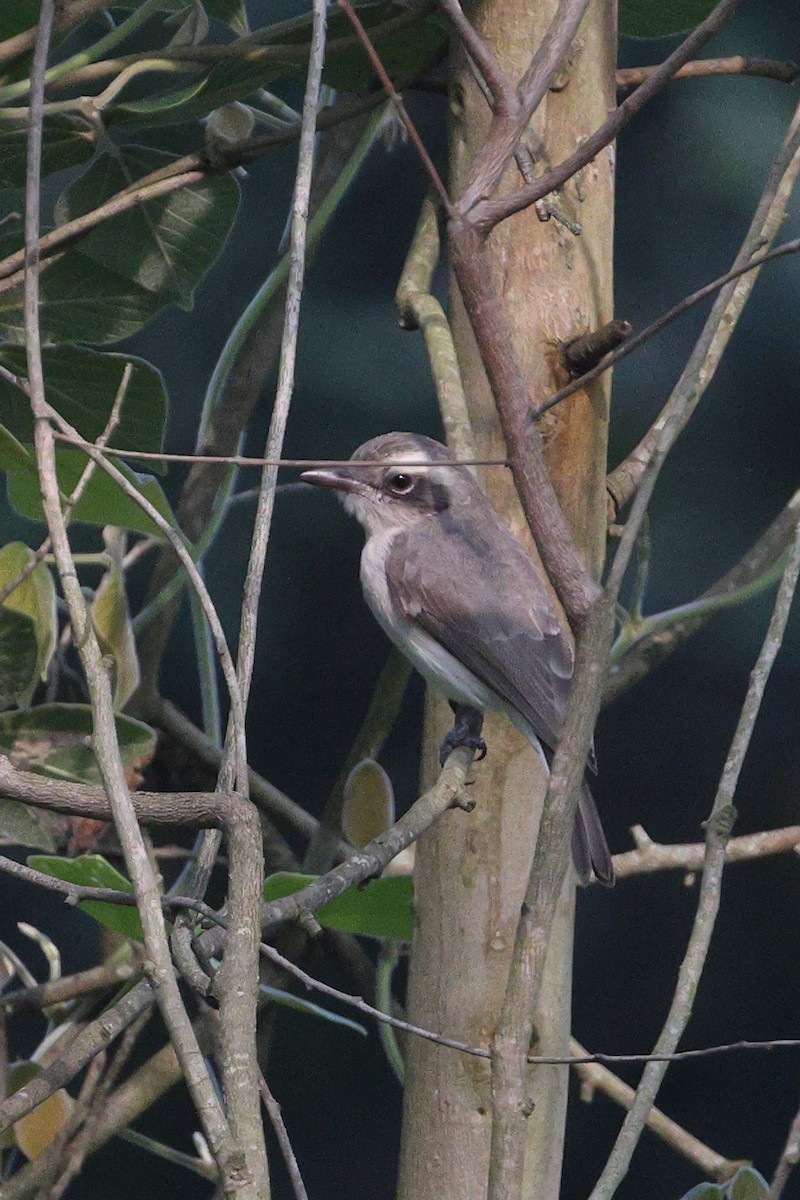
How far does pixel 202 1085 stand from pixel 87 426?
3.22 feet

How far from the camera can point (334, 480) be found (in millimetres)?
1612

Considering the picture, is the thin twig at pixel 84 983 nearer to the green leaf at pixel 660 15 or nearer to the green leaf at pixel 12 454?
the green leaf at pixel 12 454

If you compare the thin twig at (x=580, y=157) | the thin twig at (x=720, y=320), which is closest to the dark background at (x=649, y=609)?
the thin twig at (x=720, y=320)

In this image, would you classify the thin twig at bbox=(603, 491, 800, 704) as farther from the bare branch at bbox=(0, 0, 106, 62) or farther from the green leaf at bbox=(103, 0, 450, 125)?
the bare branch at bbox=(0, 0, 106, 62)

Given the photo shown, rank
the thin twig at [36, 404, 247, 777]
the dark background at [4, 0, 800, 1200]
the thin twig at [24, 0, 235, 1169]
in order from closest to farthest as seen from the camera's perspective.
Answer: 1. the thin twig at [24, 0, 235, 1169]
2. the thin twig at [36, 404, 247, 777]
3. the dark background at [4, 0, 800, 1200]

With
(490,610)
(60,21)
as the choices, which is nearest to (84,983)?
(490,610)

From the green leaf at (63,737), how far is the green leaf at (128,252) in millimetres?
438

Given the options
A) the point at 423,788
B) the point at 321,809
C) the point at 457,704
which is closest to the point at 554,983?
the point at 423,788

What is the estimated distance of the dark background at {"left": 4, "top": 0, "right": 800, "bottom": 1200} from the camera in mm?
1838

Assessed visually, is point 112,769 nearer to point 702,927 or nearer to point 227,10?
point 702,927

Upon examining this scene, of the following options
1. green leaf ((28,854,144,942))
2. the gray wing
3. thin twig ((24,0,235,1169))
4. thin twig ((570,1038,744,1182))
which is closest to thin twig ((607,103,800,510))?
the gray wing

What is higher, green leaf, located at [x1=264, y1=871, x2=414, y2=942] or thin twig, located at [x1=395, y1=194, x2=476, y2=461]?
thin twig, located at [x1=395, y1=194, x2=476, y2=461]

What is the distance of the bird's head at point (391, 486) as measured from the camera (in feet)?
5.05

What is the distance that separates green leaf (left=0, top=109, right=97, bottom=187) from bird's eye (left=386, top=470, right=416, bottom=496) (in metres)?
0.56
